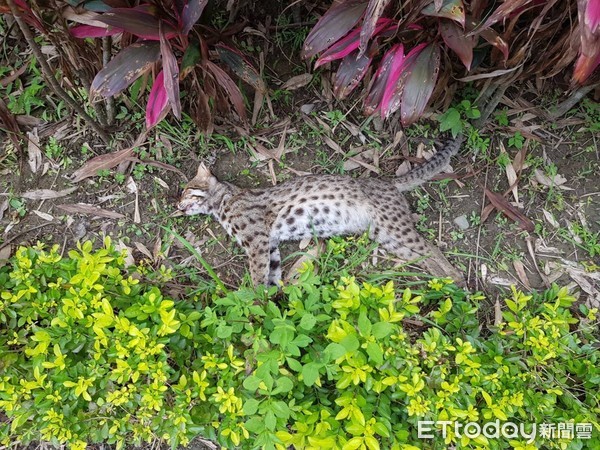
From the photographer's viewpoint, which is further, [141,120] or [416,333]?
[141,120]

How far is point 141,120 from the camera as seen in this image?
3.90 meters

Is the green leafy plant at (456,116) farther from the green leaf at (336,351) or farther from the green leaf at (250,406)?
the green leaf at (250,406)

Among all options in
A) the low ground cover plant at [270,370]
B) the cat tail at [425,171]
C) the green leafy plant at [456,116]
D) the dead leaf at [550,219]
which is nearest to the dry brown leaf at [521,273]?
the dead leaf at [550,219]

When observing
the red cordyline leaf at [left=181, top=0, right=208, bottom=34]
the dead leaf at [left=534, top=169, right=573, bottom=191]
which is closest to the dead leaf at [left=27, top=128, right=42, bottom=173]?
the red cordyline leaf at [left=181, top=0, right=208, bottom=34]

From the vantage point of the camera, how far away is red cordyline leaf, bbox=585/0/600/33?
2.14 meters

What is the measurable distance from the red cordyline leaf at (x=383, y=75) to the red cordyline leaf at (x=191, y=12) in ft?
4.01

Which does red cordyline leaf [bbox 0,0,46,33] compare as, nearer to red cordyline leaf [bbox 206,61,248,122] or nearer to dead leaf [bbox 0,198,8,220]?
red cordyline leaf [bbox 206,61,248,122]

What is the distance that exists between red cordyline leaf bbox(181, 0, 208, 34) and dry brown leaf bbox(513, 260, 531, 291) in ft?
9.26

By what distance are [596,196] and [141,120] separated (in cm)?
376

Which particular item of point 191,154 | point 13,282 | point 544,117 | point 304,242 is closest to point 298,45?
point 191,154

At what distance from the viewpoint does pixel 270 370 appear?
2410mm

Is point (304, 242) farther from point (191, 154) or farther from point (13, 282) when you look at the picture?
point (13, 282)

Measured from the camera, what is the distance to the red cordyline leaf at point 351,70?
3.14m

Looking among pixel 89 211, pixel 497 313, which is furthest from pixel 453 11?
pixel 89 211
